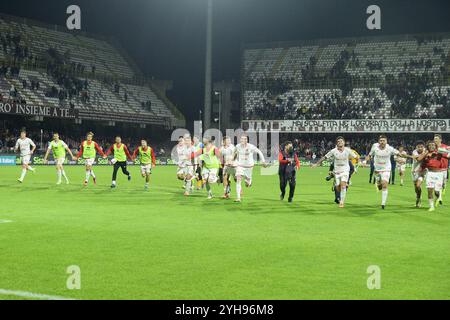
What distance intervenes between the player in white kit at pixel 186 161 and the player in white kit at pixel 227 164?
1.31 metres

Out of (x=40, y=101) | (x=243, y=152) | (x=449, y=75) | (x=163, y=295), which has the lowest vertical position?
(x=163, y=295)

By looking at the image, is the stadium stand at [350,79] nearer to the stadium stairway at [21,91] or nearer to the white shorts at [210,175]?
the stadium stairway at [21,91]

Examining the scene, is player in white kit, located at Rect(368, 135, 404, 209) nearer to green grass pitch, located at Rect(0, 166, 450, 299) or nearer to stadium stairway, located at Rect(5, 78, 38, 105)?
green grass pitch, located at Rect(0, 166, 450, 299)

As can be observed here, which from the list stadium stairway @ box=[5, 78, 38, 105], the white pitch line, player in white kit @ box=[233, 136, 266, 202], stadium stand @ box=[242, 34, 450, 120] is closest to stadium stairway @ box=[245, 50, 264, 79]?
stadium stand @ box=[242, 34, 450, 120]

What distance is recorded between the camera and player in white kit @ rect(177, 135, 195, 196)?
23891mm

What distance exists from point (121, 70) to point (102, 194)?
53.2 metres

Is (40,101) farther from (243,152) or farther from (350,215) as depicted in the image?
(350,215)

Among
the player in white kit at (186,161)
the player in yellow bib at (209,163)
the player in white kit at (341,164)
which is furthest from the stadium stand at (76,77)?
the player in white kit at (341,164)

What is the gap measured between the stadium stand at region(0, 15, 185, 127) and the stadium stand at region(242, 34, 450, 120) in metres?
11.5

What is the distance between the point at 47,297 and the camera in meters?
7.41

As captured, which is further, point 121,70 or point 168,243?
point 121,70

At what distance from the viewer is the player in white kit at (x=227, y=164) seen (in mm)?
22188

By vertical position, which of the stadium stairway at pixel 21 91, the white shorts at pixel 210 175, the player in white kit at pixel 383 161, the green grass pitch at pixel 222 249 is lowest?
the green grass pitch at pixel 222 249

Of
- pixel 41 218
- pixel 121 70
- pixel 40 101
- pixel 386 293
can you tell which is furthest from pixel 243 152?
pixel 121 70
